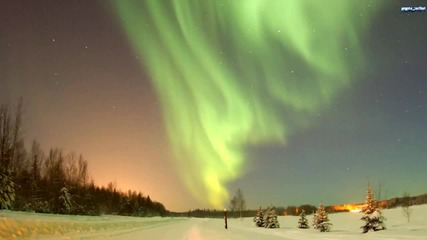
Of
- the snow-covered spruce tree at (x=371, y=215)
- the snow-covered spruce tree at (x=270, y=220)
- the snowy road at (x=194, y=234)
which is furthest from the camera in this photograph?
the snow-covered spruce tree at (x=270, y=220)

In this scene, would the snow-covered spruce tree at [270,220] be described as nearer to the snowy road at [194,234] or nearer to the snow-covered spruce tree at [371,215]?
the snow-covered spruce tree at [371,215]

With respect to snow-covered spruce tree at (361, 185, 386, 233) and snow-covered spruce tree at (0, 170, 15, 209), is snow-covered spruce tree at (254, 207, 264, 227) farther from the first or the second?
snow-covered spruce tree at (0, 170, 15, 209)

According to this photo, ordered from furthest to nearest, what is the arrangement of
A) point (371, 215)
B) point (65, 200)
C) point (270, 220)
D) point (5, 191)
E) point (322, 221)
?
point (270, 220) < point (65, 200) < point (322, 221) < point (371, 215) < point (5, 191)

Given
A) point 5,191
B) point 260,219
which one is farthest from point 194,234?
point 260,219

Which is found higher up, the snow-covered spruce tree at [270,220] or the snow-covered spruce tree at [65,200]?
the snow-covered spruce tree at [65,200]

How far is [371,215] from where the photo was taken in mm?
48031

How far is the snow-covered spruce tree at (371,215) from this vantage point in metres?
47.7

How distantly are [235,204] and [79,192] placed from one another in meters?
90.6

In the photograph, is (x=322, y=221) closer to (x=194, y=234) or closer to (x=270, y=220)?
(x=270, y=220)

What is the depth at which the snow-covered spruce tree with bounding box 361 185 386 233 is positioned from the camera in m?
47.7

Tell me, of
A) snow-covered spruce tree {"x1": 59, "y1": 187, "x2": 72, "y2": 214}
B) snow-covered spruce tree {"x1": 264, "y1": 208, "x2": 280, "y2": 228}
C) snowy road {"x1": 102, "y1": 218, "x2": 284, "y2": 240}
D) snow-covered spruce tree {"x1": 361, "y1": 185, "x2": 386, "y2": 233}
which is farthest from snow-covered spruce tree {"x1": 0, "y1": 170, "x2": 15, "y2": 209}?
snow-covered spruce tree {"x1": 264, "y1": 208, "x2": 280, "y2": 228}

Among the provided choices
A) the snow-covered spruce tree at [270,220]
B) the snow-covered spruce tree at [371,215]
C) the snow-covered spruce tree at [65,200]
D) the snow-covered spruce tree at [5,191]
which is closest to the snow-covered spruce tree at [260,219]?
the snow-covered spruce tree at [270,220]

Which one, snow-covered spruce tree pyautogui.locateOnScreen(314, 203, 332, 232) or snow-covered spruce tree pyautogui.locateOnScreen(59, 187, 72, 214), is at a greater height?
snow-covered spruce tree pyautogui.locateOnScreen(59, 187, 72, 214)

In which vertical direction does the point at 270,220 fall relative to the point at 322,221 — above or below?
below
